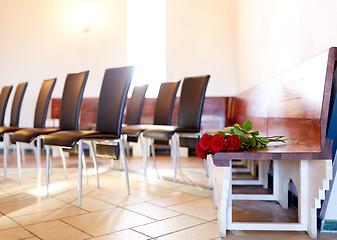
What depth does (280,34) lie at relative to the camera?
3078 millimetres

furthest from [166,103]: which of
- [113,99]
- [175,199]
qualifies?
[175,199]

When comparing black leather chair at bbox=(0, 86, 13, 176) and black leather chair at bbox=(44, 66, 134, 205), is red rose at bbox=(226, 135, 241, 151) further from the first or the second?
black leather chair at bbox=(0, 86, 13, 176)

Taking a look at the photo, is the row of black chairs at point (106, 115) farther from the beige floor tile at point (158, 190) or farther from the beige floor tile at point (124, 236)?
the beige floor tile at point (124, 236)

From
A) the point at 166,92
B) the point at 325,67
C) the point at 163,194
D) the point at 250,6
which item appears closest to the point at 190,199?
the point at 163,194

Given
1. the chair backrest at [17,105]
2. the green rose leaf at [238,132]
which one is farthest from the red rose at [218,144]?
the chair backrest at [17,105]

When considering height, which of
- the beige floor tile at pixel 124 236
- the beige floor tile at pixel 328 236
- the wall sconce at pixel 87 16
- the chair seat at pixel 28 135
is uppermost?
the wall sconce at pixel 87 16

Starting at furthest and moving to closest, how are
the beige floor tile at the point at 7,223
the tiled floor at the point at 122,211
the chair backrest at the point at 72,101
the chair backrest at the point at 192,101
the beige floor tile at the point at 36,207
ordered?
the chair backrest at the point at 192,101 → the chair backrest at the point at 72,101 → the beige floor tile at the point at 36,207 → the beige floor tile at the point at 7,223 → the tiled floor at the point at 122,211

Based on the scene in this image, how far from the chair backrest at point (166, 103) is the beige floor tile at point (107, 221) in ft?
5.81

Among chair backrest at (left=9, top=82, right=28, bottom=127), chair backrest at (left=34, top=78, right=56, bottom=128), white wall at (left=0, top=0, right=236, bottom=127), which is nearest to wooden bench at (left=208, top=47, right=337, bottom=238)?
chair backrest at (left=34, top=78, right=56, bottom=128)

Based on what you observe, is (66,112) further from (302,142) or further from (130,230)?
(302,142)

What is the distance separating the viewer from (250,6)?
177 inches

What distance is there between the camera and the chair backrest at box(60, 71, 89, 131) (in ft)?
10.5

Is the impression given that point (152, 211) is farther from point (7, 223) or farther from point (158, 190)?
point (7, 223)

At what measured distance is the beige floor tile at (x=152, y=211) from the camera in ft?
7.32
